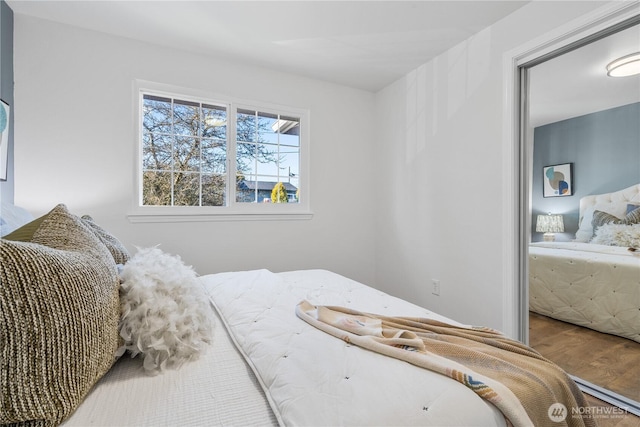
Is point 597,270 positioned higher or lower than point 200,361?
higher

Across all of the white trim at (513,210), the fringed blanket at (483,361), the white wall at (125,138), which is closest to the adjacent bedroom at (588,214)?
the white trim at (513,210)

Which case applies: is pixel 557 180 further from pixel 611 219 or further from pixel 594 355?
pixel 594 355

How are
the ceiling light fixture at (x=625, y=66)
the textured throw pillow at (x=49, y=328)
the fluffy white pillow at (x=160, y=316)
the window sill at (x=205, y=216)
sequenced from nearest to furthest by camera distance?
the textured throw pillow at (x=49, y=328), the fluffy white pillow at (x=160, y=316), the ceiling light fixture at (x=625, y=66), the window sill at (x=205, y=216)

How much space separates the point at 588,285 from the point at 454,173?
1.19 meters

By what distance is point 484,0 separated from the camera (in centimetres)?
193

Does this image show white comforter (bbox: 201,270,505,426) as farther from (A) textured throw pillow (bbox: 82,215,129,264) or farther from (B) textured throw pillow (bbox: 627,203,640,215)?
(B) textured throw pillow (bbox: 627,203,640,215)

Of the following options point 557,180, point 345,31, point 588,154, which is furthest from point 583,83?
point 345,31

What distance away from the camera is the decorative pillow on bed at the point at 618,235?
171 cm

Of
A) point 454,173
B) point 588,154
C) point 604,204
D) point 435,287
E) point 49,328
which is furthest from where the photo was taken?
point 435,287

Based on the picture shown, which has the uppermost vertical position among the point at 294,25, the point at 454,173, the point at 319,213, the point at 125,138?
the point at 294,25

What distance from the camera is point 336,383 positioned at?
2.54 ft

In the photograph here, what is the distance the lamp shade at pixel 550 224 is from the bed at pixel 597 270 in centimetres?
10

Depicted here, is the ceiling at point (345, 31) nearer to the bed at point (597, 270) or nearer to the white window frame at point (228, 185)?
the white window frame at point (228, 185)

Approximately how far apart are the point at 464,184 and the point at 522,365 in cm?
175
